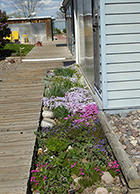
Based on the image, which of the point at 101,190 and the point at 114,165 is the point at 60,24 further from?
the point at 101,190

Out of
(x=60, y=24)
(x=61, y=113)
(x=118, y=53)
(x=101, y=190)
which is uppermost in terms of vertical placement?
(x=118, y=53)

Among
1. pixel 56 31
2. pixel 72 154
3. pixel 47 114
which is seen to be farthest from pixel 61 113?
pixel 56 31

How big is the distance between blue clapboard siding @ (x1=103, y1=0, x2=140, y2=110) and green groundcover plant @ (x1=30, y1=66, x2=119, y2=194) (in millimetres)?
604

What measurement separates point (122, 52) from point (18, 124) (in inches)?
88.1

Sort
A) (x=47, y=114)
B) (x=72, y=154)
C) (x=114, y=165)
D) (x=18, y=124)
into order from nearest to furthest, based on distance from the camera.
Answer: (x=114, y=165) → (x=72, y=154) → (x=18, y=124) → (x=47, y=114)

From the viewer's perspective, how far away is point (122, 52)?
4.02 m

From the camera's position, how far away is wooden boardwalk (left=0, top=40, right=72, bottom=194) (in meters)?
2.77

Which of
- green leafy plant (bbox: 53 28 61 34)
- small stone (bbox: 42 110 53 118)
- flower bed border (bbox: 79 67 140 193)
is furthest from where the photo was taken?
green leafy plant (bbox: 53 28 61 34)

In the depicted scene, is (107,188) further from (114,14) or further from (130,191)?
(114,14)

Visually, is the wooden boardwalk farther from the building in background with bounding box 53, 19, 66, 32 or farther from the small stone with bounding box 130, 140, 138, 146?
the building in background with bounding box 53, 19, 66, 32

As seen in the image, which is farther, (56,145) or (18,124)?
(18,124)

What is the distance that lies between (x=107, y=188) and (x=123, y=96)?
1.97 meters

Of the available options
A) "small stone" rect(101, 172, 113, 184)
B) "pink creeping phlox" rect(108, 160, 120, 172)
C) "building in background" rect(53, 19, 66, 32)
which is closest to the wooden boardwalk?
"small stone" rect(101, 172, 113, 184)

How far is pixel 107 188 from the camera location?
2.67 metres
